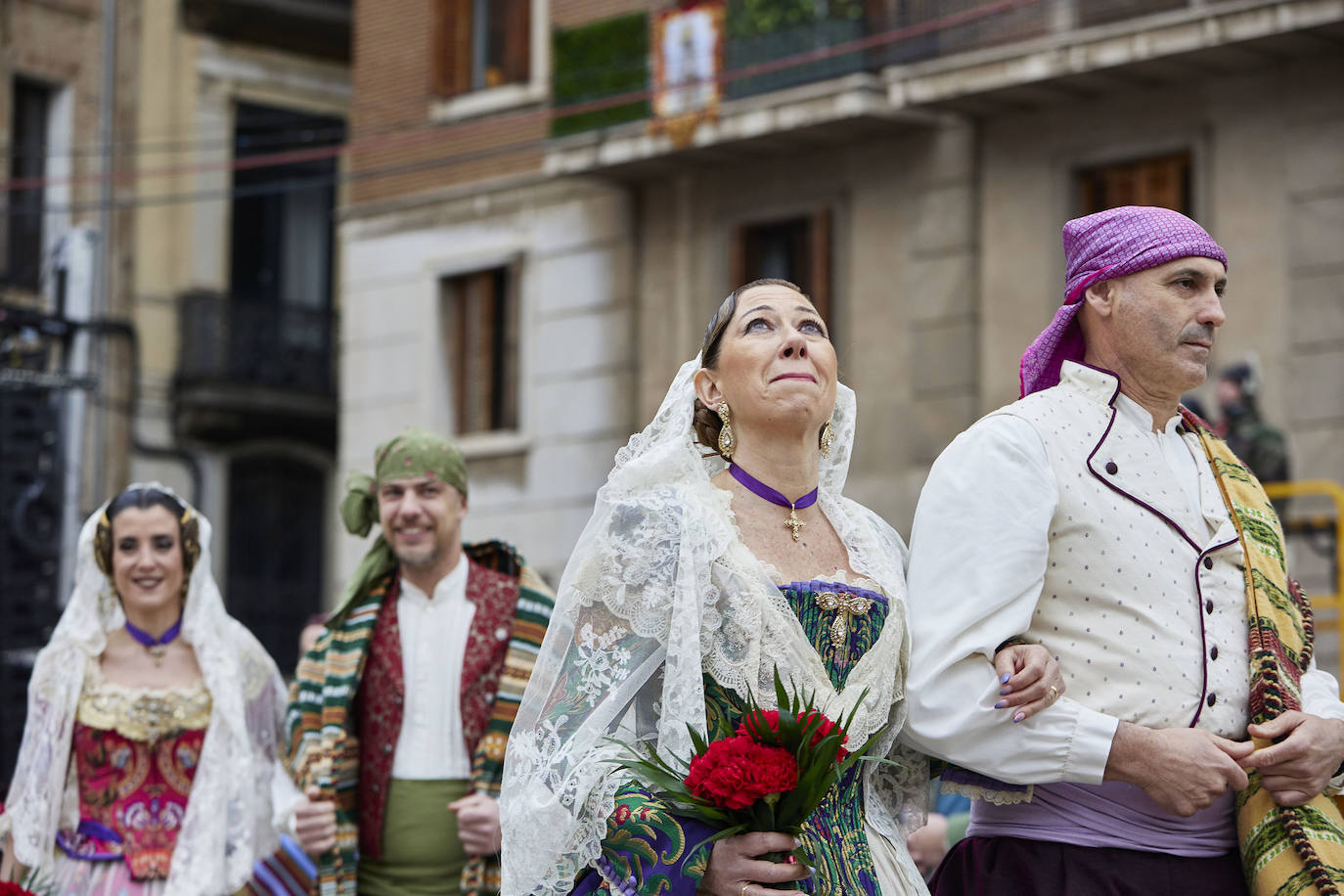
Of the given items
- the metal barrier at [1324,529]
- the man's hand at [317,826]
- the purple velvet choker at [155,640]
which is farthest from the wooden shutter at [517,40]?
the man's hand at [317,826]

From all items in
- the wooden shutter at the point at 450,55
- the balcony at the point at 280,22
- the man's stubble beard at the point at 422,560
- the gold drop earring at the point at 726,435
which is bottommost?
the man's stubble beard at the point at 422,560

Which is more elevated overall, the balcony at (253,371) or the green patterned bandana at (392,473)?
the balcony at (253,371)

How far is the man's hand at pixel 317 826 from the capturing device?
19.3 ft

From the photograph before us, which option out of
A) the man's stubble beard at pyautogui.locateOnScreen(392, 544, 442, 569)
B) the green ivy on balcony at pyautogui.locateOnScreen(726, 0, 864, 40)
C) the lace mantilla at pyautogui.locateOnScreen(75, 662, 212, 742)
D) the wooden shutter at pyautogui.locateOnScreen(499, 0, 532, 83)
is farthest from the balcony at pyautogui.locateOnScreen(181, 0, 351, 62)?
the man's stubble beard at pyautogui.locateOnScreen(392, 544, 442, 569)

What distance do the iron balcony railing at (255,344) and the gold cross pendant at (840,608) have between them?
18.8m

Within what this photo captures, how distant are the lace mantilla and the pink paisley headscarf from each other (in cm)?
324

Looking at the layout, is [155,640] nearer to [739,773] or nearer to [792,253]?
[739,773]

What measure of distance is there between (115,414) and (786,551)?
61.5 feet

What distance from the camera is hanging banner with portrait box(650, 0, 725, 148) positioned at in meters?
16.5

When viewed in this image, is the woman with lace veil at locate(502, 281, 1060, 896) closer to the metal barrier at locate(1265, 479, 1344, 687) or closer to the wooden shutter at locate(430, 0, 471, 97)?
the metal barrier at locate(1265, 479, 1344, 687)

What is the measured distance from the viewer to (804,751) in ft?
12.2

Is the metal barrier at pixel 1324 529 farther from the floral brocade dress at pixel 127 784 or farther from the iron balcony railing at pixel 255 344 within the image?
the iron balcony railing at pixel 255 344

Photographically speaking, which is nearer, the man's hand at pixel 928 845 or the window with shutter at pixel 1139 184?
the man's hand at pixel 928 845

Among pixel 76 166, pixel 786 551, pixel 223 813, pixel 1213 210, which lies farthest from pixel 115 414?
pixel 786 551
